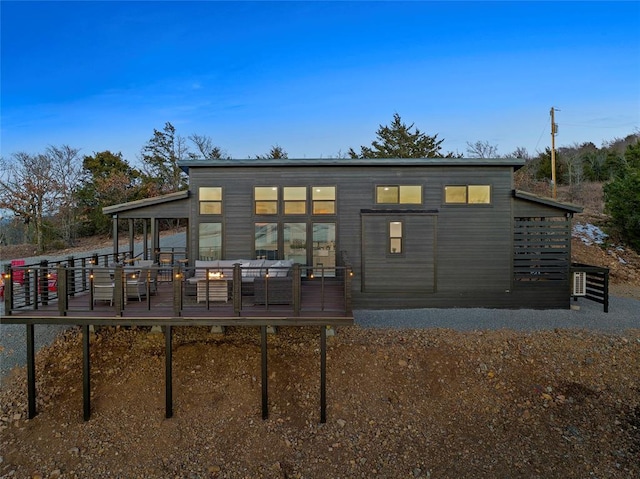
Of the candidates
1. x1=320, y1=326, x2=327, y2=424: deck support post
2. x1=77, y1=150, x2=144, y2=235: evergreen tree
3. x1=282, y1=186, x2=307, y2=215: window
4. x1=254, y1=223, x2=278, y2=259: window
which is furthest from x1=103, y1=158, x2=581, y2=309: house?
x1=77, y1=150, x2=144, y2=235: evergreen tree

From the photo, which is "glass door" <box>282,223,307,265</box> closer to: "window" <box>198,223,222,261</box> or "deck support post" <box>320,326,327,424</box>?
"window" <box>198,223,222,261</box>

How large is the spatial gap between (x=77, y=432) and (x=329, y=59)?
20745mm

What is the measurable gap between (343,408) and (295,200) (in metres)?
5.42

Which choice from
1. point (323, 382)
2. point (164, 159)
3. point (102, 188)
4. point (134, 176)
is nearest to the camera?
point (323, 382)

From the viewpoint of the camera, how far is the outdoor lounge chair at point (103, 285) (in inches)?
220

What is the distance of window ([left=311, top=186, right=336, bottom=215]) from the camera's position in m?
8.94

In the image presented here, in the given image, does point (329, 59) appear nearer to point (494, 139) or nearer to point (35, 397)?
point (494, 139)

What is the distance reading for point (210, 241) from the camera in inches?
351

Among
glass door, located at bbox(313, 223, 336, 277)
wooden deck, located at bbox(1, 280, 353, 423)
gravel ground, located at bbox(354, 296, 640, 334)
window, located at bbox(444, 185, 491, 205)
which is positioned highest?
window, located at bbox(444, 185, 491, 205)

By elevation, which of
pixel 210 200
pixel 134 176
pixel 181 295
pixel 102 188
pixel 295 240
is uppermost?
pixel 134 176

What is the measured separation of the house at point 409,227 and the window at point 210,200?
0.03m

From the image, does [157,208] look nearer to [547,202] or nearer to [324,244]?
[324,244]

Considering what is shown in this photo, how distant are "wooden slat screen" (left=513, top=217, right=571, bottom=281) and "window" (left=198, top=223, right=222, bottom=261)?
27.0ft

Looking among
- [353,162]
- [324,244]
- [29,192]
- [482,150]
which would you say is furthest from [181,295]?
[482,150]
